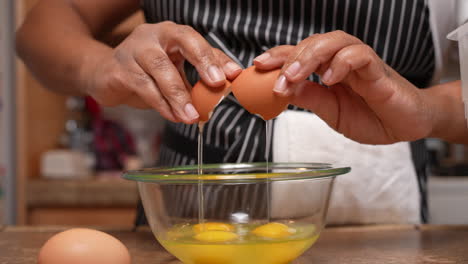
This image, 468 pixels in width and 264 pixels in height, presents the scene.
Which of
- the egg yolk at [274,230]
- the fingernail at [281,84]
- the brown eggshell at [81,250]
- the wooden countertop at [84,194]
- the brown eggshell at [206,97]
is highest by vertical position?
the fingernail at [281,84]

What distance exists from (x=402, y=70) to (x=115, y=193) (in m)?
1.43

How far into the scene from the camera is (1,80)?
225cm

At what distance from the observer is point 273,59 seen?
66 cm

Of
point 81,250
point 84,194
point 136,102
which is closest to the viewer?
point 81,250

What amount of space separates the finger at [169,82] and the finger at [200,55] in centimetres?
3

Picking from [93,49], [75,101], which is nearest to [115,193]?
[75,101]

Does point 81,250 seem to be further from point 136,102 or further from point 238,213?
point 136,102

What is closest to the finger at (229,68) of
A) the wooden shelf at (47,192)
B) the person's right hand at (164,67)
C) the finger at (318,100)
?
the person's right hand at (164,67)

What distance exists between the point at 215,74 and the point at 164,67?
0.08 m

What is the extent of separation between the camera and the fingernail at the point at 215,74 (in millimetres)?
651

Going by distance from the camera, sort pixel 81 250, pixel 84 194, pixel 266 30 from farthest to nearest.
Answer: pixel 84 194, pixel 266 30, pixel 81 250

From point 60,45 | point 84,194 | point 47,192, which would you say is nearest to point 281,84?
point 60,45

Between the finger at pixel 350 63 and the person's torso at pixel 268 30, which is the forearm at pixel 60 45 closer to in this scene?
the person's torso at pixel 268 30

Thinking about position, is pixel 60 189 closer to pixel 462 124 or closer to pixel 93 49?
pixel 93 49
